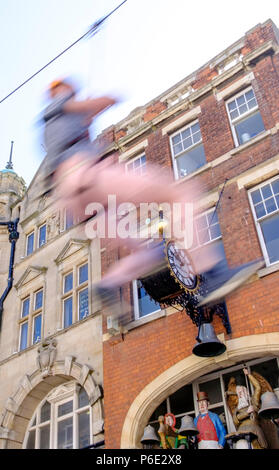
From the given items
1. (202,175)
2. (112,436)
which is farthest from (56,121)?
(112,436)

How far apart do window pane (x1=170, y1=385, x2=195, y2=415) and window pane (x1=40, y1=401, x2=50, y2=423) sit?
432 cm

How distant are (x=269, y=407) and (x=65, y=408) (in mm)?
6780

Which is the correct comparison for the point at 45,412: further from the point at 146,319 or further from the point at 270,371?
the point at 270,371

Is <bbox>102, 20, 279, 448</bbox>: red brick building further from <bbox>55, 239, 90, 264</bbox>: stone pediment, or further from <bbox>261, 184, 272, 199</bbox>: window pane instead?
<bbox>55, 239, 90, 264</bbox>: stone pediment

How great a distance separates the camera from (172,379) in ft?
35.6

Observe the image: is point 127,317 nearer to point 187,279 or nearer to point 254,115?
point 187,279

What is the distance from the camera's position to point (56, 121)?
1738cm

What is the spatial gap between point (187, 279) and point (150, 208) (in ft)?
13.0

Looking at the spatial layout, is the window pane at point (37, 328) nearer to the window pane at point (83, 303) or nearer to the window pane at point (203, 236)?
the window pane at point (83, 303)

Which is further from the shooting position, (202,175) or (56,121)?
(56,121)
